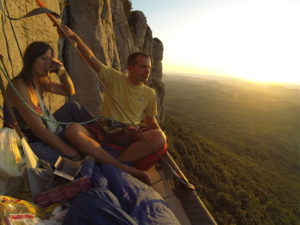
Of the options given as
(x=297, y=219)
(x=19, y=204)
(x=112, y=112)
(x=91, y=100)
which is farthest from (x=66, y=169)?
(x=297, y=219)

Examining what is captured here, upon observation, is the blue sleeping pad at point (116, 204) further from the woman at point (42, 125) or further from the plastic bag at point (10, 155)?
the plastic bag at point (10, 155)

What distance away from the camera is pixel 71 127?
10.3 ft

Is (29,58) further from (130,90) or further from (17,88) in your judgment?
(130,90)

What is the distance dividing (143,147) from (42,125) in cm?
162

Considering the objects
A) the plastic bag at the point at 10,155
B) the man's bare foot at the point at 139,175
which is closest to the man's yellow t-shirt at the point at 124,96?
the man's bare foot at the point at 139,175

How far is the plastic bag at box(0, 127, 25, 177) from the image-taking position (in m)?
2.12

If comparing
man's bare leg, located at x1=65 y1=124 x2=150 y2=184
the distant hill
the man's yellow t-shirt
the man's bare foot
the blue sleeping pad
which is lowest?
the distant hill

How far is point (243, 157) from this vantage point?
62375 mm

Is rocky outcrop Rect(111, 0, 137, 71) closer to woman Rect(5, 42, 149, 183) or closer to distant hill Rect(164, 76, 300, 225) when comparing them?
woman Rect(5, 42, 149, 183)

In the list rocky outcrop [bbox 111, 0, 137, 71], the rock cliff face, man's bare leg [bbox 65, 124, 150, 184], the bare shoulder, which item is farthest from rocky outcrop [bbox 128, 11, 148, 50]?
man's bare leg [bbox 65, 124, 150, 184]

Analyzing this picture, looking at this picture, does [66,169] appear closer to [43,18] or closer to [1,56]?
[1,56]

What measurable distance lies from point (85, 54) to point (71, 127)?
74.4 inches

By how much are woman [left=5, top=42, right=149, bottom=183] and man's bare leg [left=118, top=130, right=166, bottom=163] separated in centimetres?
35

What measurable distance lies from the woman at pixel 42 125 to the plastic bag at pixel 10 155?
1.52ft
